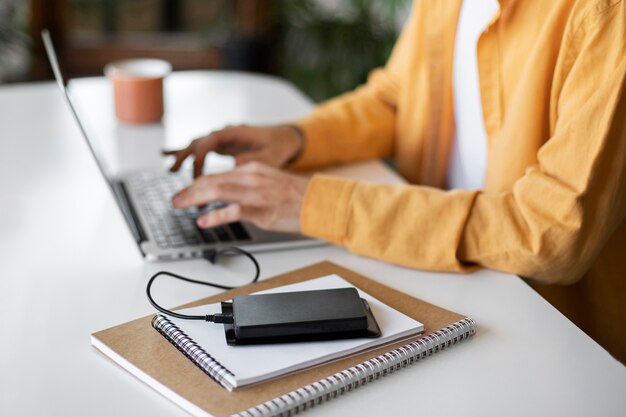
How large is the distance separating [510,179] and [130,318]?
0.57 m

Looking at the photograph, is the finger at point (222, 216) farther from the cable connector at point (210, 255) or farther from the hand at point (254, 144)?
the hand at point (254, 144)

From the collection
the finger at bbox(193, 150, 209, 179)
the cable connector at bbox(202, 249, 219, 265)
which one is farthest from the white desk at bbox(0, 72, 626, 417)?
the finger at bbox(193, 150, 209, 179)

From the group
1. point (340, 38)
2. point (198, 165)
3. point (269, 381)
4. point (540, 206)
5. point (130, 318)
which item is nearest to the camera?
point (269, 381)

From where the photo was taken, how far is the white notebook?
27.4 inches

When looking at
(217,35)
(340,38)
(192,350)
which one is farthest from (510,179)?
(217,35)

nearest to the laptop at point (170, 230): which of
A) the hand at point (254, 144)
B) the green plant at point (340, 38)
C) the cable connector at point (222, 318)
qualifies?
the hand at point (254, 144)

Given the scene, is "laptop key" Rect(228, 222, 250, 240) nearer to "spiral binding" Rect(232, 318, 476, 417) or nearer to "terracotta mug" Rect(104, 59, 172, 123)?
"spiral binding" Rect(232, 318, 476, 417)

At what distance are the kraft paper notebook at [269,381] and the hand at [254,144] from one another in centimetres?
46

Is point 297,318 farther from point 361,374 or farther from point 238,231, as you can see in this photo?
point 238,231

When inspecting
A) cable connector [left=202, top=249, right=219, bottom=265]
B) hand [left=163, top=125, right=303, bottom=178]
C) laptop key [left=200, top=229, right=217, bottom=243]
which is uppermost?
hand [left=163, top=125, right=303, bottom=178]

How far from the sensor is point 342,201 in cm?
101

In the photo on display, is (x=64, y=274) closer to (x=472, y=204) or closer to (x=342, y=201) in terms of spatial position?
(x=342, y=201)

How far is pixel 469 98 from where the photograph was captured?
1.25 m

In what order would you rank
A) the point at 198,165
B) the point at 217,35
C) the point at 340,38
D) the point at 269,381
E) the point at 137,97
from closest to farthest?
the point at 269,381 < the point at 198,165 < the point at 137,97 < the point at 340,38 < the point at 217,35
